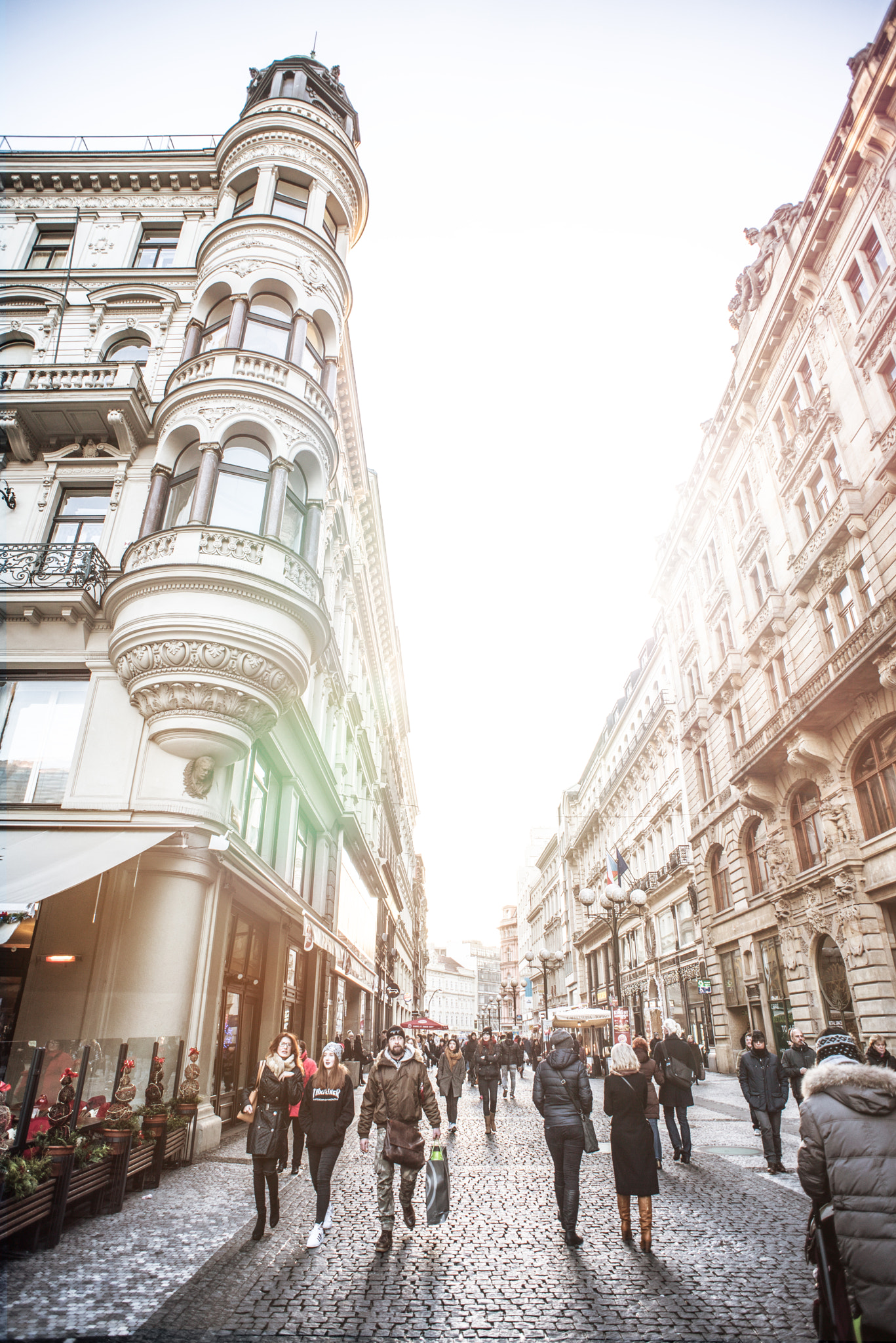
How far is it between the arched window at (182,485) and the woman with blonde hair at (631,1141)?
1156cm

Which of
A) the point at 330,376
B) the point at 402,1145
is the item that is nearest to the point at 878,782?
the point at 402,1145

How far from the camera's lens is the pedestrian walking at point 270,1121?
6.98 m

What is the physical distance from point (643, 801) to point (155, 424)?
37423mm

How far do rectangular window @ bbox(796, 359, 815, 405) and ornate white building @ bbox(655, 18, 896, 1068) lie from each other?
68mm

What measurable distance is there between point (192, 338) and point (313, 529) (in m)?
5.02

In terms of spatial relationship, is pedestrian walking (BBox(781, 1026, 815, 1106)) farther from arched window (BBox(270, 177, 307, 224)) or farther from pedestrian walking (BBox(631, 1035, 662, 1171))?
arched window (BBox(270, 177, 307, 224))

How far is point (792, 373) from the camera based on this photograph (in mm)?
25953

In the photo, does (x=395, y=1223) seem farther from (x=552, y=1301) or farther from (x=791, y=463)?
(x=791, y=463)

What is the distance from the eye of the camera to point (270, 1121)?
7043 mm

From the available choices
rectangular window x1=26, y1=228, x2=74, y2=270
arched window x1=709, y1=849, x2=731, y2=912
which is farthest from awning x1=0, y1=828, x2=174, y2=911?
arched window x1=709, y1=849, x2=731, y2=912

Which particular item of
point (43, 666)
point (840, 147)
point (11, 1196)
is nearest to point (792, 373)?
point (840, 147)

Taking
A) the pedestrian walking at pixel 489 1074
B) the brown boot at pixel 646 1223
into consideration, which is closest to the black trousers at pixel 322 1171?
the brown boot at pixel 646 1223

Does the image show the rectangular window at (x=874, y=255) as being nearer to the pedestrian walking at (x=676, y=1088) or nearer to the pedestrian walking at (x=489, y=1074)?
the pedestrian walking at (x=676, y=1088)

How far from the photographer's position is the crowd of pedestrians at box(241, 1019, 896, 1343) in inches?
146
